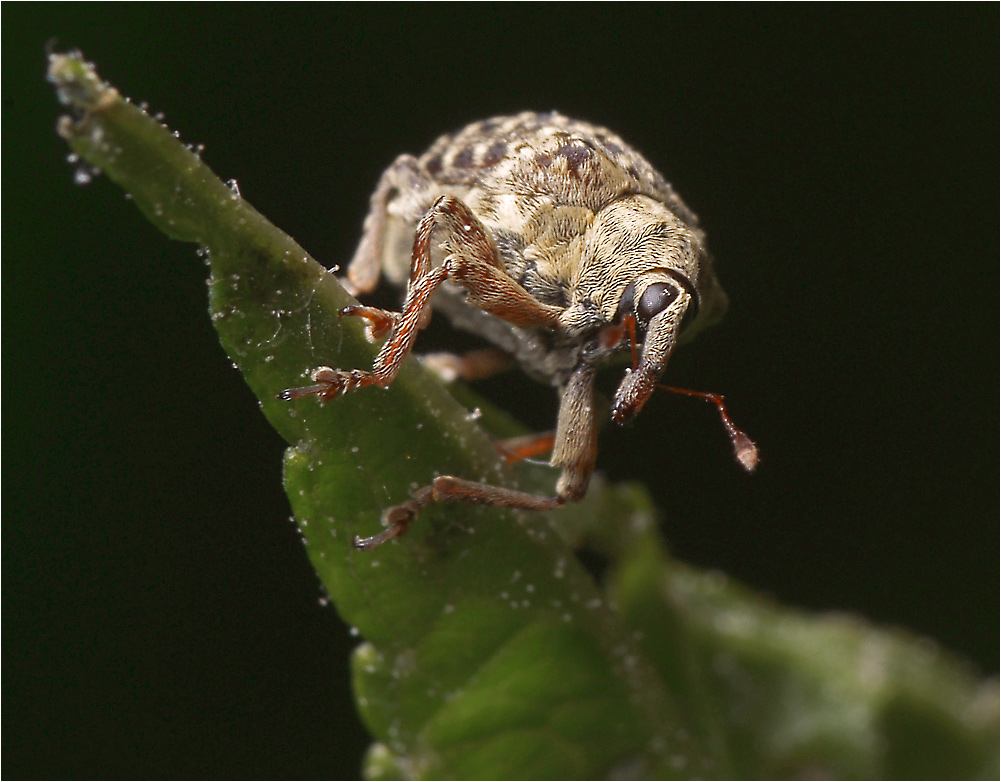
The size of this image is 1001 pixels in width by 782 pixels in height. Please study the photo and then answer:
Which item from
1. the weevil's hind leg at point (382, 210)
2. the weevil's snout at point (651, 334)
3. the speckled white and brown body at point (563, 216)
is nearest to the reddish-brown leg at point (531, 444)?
the speckled white and brown body at point (563, 216)

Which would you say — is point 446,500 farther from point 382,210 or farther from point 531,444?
point 382,210

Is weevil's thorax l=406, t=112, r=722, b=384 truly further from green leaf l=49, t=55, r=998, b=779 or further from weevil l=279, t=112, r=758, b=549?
green leaf l=49, t=55, r=998, b=779

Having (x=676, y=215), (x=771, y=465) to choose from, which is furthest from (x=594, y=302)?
(x=771, y=465)

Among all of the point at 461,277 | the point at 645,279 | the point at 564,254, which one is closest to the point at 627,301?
the point at 645,279

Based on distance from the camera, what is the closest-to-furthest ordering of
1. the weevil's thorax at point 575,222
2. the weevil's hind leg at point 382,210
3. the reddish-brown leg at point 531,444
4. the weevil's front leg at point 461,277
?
the weevil's front leg at point 461,277
the weevil's thorax at point 575,222
the reddish-brown leg at point 531,444
the weevil's hind leg at point 382,210

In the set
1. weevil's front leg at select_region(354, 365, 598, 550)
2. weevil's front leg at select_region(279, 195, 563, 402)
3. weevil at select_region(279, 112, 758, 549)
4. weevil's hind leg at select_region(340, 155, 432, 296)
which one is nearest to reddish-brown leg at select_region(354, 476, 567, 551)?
weevil's front leg at select_region(354, 365, 598, 550)

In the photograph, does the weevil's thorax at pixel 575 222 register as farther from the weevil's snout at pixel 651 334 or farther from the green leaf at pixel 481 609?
the green leaf at pixel 481 609

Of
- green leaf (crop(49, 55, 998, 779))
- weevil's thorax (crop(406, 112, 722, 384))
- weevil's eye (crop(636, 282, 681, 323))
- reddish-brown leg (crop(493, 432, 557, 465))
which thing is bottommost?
green leaf (crop(49, 55, 998, 779))

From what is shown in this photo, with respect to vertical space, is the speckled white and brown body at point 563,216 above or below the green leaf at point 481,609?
above
